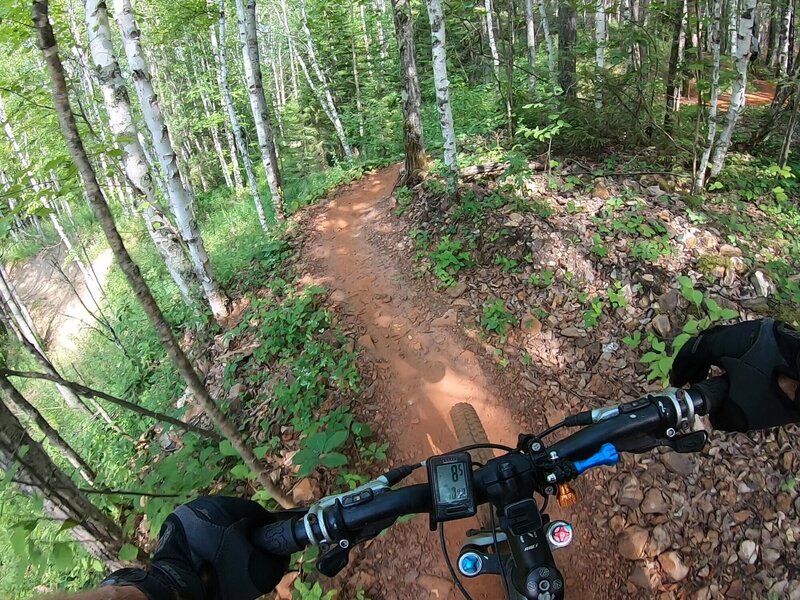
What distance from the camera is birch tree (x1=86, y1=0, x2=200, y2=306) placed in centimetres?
604

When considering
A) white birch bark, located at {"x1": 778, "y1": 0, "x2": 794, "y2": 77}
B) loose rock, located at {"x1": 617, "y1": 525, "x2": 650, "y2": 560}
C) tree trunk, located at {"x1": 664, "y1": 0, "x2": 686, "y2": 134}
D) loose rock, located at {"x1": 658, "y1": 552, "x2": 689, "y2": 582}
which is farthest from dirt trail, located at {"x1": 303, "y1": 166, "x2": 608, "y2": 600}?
white birch bark, located at {"x1": 778, "y1": 0, "x2": 794, "y2": 77}

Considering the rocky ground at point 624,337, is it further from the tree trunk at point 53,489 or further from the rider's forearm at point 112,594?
the rider's forearm at point 112,594

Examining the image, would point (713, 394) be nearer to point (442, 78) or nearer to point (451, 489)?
point (451, 489)

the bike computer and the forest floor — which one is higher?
the bike computer

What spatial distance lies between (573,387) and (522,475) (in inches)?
162

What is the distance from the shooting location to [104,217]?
2.26m

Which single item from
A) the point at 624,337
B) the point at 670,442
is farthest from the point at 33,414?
the point at 624,337

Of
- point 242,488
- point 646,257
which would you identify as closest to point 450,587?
point 242,488

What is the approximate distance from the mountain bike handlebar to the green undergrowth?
0.93 m

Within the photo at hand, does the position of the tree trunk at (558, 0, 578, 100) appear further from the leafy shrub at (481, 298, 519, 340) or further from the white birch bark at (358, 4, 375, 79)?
the white birch bark at (358, 4, 375, 79)

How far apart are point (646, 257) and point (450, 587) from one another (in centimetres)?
479

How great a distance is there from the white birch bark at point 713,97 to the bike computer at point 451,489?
24.1 ft

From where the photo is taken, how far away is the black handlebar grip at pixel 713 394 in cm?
172

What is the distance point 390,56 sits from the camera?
19.2 meters
